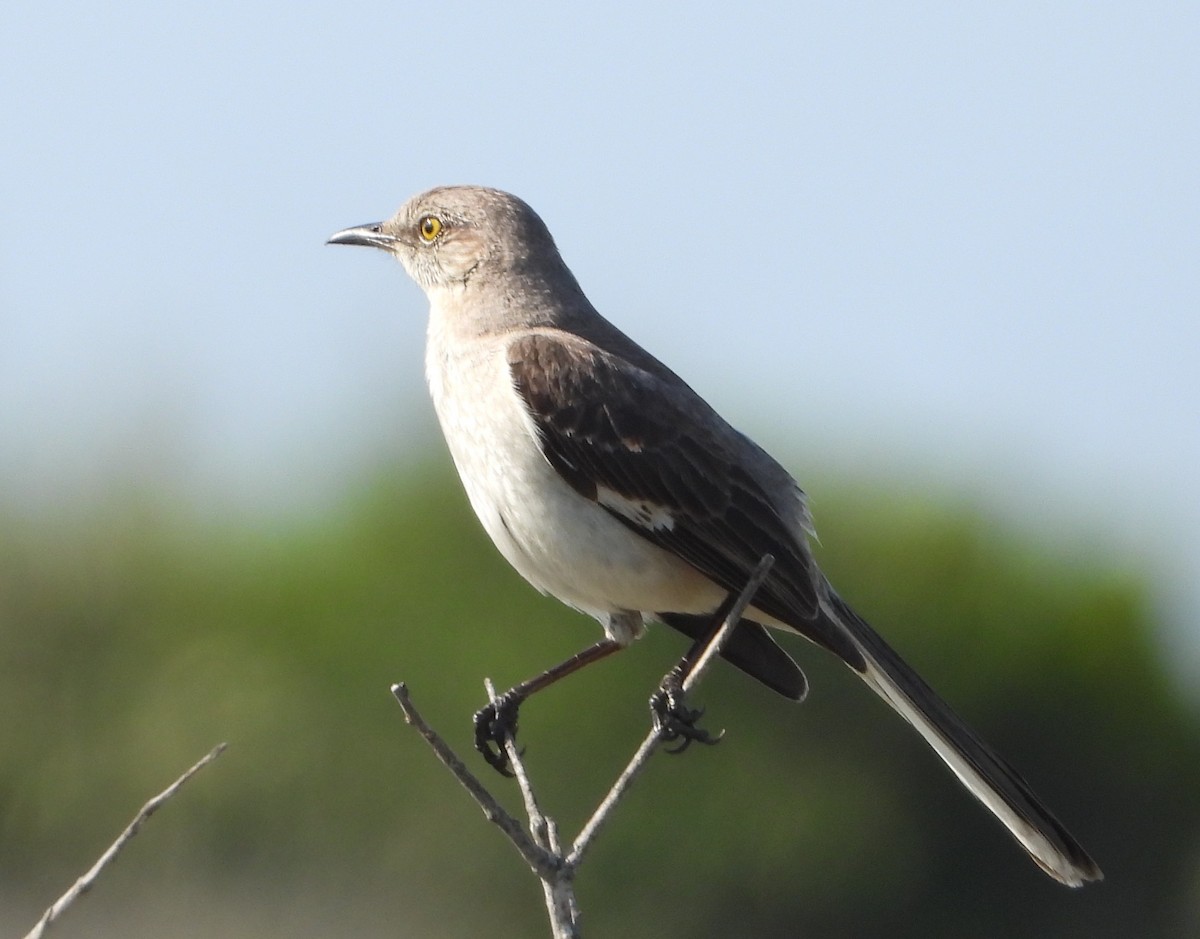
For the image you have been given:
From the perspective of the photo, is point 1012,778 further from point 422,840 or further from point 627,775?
point 422,840

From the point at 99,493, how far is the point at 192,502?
145 centimetres

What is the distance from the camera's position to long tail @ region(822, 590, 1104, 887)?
5.61 meters

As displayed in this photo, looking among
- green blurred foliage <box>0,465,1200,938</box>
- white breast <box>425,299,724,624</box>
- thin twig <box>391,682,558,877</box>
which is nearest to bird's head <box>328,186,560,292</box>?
white breast <box>425,299,724,624</box>

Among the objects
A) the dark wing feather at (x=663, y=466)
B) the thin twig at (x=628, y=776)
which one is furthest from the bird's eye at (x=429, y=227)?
the thin twig at (x=628, y=776)

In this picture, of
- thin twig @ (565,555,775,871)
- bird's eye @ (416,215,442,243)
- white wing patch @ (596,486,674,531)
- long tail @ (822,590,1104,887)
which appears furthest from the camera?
bird's eye @ (416,215,442,243)

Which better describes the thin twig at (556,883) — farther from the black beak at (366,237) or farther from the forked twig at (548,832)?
the black beak at (366,237)

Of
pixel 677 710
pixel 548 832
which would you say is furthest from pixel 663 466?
pixel 548 832

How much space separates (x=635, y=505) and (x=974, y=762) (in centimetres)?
134

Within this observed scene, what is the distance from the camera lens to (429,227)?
7.00 metres

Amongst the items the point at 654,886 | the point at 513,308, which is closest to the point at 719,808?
the point at 654,886

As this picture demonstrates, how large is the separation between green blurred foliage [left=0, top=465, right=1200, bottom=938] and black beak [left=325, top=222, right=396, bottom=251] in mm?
10212

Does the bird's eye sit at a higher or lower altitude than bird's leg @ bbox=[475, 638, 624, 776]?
higher

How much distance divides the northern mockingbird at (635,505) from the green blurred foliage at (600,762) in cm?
1074

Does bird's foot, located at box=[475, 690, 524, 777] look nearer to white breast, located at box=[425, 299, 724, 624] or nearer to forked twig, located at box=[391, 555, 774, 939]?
white breast, located at box=[425, 299, 724, 624]
